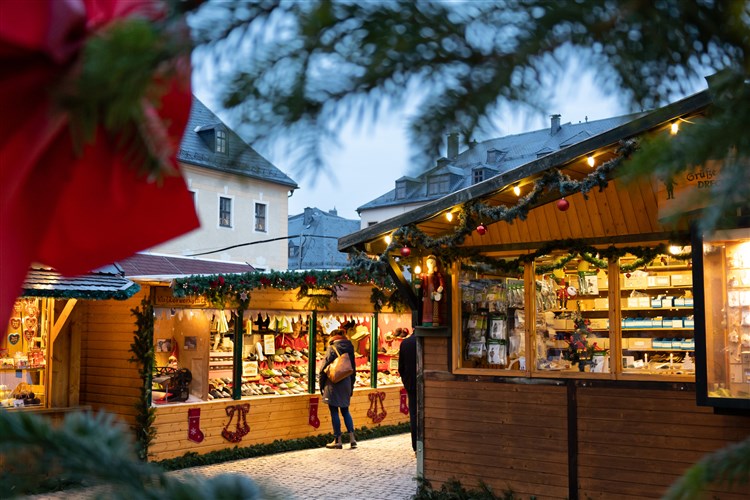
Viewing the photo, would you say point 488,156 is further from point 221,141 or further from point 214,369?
point 214,369

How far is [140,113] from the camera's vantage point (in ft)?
1.99

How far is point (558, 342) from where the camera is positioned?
855 centimetres

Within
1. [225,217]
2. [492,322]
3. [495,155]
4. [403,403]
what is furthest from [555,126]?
[225,217]

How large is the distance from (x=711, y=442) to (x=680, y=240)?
6.09ft

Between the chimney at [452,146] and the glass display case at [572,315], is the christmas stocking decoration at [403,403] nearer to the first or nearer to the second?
the glass display case at [572,315]

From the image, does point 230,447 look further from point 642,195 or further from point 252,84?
point 252,84

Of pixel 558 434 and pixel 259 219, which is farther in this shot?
pixel 259 219

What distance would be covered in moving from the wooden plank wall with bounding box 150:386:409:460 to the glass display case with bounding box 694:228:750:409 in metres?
7.49

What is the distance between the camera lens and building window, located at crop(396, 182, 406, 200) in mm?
1035

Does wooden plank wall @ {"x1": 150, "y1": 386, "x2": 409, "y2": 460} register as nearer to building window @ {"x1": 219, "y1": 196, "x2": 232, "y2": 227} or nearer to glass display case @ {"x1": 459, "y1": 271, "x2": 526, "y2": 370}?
glass display case @ {"x1": 459, "y1": 271, "x2": 526, "y2": 370}

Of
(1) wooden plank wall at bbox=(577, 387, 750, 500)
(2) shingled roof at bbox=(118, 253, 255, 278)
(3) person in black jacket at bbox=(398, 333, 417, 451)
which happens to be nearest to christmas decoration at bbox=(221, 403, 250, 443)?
(3) person in black jacket at bbox=(398, 333, 417, 451)

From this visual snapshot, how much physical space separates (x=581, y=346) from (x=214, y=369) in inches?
246

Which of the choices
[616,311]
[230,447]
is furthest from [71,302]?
[616,311]

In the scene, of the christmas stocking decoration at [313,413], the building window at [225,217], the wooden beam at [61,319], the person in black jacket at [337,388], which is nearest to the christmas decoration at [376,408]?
the christmas stocking decoration at [313,413]
